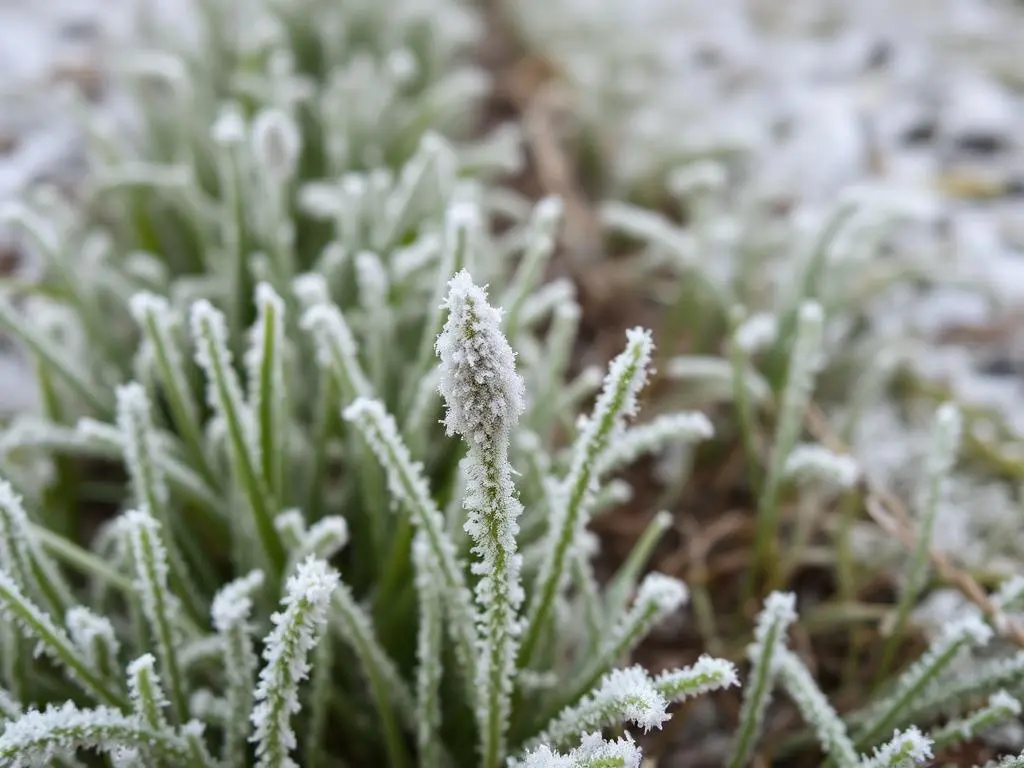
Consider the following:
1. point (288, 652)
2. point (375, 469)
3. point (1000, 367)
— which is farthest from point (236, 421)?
point (1000, 367)

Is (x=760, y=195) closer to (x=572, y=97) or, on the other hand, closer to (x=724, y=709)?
(x=572, y=97)

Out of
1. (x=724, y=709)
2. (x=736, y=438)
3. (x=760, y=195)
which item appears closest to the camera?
(x=724, y=709)

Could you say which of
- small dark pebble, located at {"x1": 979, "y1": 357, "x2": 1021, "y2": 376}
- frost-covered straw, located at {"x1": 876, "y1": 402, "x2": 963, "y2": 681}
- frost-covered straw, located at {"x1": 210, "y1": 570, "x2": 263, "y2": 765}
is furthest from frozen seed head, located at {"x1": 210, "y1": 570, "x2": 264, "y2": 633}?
small dark pebble, located at {"x1": 979, "y1": 357, "x2": 1021, "y2": 376}

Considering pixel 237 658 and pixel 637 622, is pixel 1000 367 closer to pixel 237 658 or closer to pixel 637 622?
pixel 637 622

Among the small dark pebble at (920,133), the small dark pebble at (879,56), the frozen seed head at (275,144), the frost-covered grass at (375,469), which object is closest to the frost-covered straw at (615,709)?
the frost-covered grass at (375,469)

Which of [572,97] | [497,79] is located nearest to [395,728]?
[572,97]

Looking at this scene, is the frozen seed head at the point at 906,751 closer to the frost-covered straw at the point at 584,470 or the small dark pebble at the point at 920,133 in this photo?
the frost-covered straw at the point at 584,470
